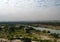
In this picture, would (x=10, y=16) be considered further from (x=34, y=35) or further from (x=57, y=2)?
(x=57, y=2)

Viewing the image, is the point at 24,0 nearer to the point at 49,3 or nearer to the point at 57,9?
the point at 49,3

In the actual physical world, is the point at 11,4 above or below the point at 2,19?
above

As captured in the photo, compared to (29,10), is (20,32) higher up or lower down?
lower down

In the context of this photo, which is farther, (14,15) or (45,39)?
(14,15)

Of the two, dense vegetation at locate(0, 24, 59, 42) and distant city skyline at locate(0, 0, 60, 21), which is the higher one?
distant city skyline at locate(0, 0, 60, 21)

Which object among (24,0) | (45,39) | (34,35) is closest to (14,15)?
Result: (24,0)

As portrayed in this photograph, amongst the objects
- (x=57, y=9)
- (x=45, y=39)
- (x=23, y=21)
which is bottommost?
(x=45, y=39)

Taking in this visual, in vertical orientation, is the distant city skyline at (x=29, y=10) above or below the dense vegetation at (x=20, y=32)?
above
